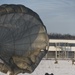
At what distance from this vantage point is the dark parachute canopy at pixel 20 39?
10.8 metres

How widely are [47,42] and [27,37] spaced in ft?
2.69

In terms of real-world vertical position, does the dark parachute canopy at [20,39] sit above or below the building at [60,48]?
above

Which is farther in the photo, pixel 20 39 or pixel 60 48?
pixel 60 48

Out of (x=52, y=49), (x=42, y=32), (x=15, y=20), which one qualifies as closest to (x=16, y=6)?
(x=15, y=20)

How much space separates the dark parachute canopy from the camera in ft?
35.6

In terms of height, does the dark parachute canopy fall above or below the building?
above

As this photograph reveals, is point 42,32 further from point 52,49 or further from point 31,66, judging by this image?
point 52,49

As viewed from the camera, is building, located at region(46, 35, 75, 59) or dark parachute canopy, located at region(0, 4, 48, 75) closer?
dark parachute canopy, located at region(0, 4, 48, 75)

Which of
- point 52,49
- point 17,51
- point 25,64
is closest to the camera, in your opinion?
point 25,64

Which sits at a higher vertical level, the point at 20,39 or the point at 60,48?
the point at 20,39

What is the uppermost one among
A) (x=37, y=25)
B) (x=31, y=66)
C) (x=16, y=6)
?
(x=16, y=6)

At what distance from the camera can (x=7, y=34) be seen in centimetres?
1181

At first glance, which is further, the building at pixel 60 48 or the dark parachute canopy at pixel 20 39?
the building at pixel 60 48

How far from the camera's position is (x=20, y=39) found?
12133mm
